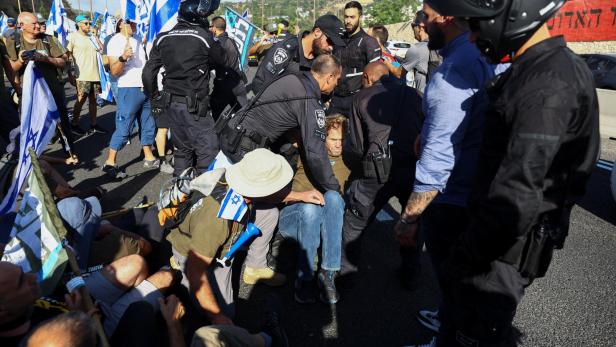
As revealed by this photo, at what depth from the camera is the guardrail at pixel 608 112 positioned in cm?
701

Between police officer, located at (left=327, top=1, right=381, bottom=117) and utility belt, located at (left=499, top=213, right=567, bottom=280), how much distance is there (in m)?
3.35

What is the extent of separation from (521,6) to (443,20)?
662 millimetres

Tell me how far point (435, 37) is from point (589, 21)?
18.8 m

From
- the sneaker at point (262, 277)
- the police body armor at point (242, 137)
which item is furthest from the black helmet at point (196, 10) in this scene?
the sneaker at point (262, 277)

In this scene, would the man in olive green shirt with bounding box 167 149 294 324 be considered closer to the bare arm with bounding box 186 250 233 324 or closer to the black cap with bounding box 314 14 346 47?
the bare arm with bounding box 186 250 233 324

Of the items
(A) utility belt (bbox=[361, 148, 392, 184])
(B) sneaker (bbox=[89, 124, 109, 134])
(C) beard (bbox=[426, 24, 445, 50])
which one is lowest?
(B) sneaker (bbox=[89, 124, 109, 134])

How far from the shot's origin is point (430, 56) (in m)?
6.04

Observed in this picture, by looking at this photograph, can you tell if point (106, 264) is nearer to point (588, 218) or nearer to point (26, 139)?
point (26, 139)

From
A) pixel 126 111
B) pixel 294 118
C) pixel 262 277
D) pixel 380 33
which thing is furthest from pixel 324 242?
pixel 380 33

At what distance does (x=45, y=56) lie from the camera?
5543 mm

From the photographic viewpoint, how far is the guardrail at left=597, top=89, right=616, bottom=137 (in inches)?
276

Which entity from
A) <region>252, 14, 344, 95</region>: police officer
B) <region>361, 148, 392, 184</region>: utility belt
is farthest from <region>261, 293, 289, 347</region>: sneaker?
<region>252, 14, 344, 95</region>: police officer

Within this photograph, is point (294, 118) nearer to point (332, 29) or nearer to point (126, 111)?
point (332, 29)

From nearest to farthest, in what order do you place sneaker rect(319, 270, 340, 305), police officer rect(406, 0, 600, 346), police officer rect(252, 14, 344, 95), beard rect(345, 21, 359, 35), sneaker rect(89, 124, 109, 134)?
police officer rect(406, 0, 600, 346) → sneaker rect(319, 270, 340, 305) → police officer rect(252, 14, 344, 95) → beard rect(345, 21, 359, 35) → sneaker rect(89, 124, 109, 134)
